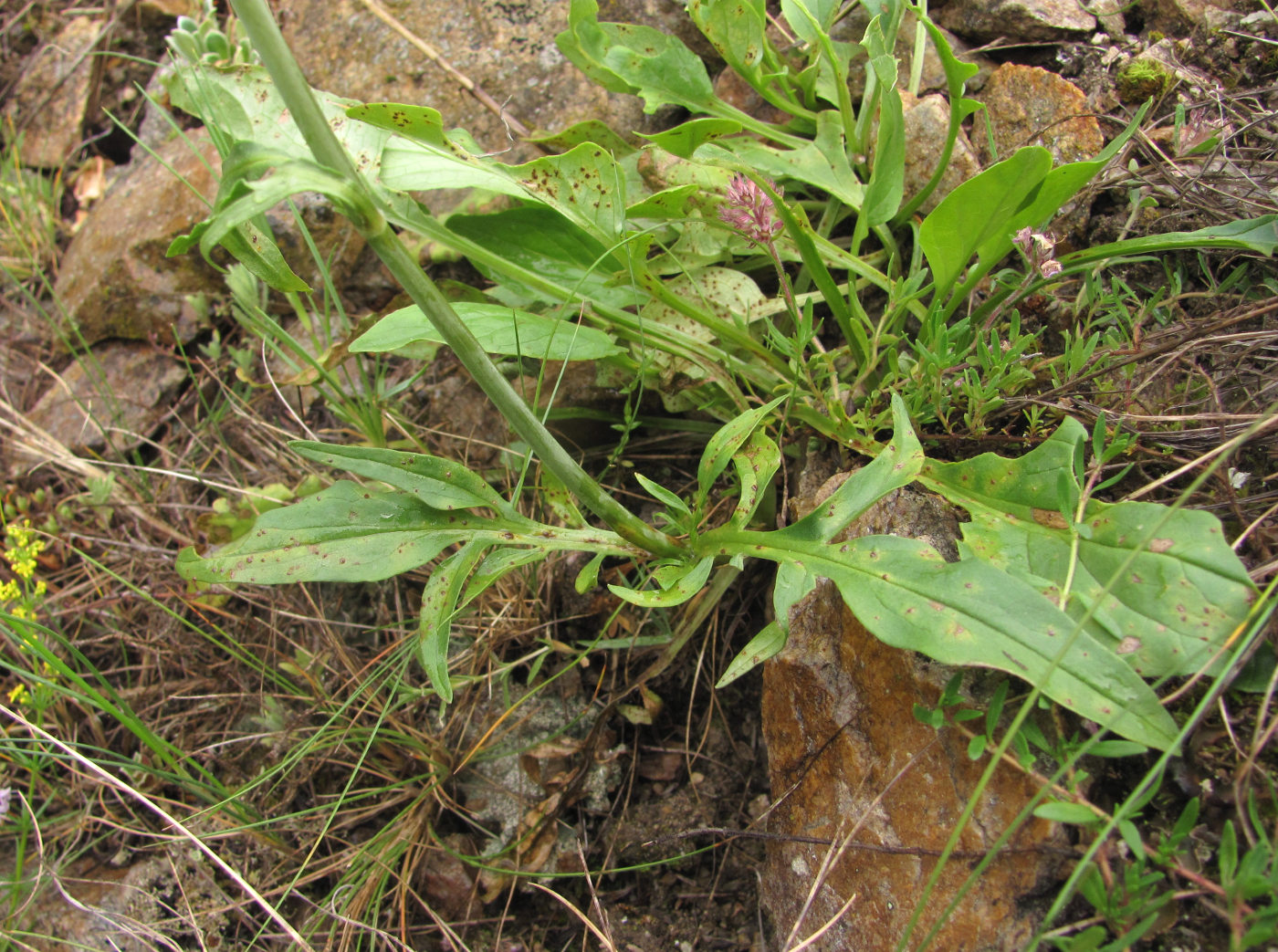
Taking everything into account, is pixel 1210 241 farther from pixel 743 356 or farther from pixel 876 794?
pixel 876 794

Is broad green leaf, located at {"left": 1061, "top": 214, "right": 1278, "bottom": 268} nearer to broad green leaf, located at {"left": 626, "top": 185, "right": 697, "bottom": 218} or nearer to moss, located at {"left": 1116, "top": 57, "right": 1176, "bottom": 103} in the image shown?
moss, located at {"left": 1116, "top": 57, "right": 1176, "bottom": 103}

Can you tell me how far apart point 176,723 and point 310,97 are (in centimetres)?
182

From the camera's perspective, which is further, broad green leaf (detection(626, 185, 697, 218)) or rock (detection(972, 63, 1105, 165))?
rock (detection(972, 63, 1105, 165))

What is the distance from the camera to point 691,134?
184 cm

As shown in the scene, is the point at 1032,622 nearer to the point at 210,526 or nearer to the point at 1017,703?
the point at 1017,703

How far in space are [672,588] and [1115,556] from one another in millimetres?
755

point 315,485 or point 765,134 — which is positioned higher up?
point 765,134

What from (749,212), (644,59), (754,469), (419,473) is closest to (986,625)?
(754,469)

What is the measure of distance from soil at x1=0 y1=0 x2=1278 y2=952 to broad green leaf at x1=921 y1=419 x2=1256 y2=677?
157 mm

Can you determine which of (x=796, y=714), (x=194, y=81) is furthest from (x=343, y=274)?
(x=796, y=714)

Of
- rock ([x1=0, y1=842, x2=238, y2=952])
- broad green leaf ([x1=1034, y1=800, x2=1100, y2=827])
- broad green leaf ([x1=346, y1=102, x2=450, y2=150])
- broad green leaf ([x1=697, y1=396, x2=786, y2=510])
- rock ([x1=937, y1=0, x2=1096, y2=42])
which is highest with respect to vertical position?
broad green leaf ([x1=346, y1=102, x2=450, y2=150])

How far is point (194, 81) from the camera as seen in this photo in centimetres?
201

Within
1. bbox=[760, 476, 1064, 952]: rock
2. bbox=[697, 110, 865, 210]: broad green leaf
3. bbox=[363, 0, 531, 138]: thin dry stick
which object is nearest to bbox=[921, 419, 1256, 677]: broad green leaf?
bbox=[760, 476, 1064, 952]: rock

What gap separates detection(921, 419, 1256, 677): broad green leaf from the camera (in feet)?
3.80
